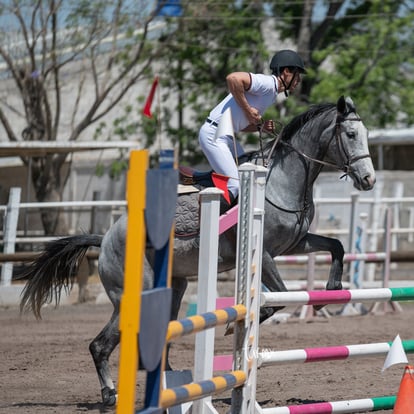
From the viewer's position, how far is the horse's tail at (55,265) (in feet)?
20.8

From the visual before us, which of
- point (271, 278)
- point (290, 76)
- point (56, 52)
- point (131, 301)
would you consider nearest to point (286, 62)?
point (290, 76)

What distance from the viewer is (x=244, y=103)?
20.0 ft

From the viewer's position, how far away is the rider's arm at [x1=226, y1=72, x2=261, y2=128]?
19.9 ft

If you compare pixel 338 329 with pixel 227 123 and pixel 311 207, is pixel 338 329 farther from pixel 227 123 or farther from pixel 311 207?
pixel 227 123

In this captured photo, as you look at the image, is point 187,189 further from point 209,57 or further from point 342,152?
point 209,57

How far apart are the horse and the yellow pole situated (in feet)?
9.00

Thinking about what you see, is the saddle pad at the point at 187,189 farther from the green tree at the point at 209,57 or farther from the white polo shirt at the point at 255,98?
the green tree at the point at 209,57

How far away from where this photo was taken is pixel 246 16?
19.5 meters

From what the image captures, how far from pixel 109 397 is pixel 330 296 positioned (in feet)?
5.27

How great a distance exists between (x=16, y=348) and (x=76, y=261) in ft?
7.55

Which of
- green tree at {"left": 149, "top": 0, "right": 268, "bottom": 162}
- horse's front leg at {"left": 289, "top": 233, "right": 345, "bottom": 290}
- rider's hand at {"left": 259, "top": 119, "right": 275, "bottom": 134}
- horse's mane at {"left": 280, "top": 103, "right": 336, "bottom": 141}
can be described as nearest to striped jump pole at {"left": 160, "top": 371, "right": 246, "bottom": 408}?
horse's front leg at {"left": 289, "top": 233, "right": 345, "bottom": 290}

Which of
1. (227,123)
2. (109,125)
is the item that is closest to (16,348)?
(227,123)

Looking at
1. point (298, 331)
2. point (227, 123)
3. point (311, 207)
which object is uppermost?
point (227, 123)

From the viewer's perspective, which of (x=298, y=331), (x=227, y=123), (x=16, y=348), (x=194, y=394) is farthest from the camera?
(x=298, y=331)
